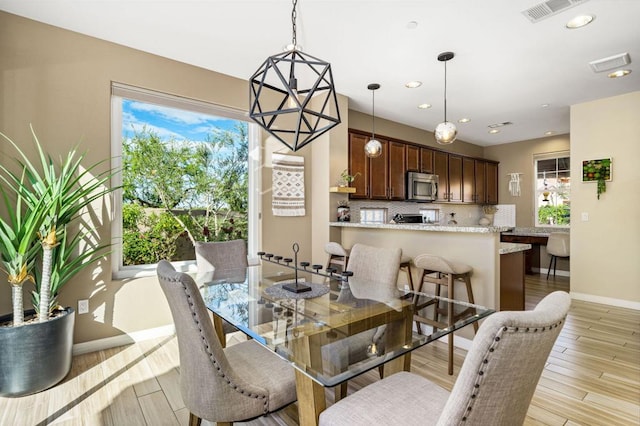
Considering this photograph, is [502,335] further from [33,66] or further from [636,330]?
[636,330]

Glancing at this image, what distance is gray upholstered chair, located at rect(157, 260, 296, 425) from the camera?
3.84 ft

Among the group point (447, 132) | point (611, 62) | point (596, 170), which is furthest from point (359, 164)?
point (596, 170)

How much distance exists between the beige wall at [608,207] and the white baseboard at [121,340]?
17.6ft

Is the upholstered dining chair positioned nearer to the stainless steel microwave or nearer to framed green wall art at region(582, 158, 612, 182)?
the stainless steel microwave

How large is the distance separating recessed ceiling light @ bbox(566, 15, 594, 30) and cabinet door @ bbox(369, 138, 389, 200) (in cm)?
258

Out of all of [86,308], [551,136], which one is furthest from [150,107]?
[551,136]

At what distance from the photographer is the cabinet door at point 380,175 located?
482cm

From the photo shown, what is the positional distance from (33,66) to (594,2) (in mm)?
4330

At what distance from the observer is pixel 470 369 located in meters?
0.74

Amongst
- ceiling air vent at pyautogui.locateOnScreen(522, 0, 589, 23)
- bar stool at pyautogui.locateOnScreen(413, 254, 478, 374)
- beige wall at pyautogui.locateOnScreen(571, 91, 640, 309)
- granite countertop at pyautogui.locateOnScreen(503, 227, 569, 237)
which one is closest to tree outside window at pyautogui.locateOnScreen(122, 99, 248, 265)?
bar stool at pyautogui.locateOnScreen(413, 254, 478, 374)

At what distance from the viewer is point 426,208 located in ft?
20.4

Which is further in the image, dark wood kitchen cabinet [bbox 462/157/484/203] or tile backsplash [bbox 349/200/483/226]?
dark wood kitchen cabinet [bbox 462/157/484/203]

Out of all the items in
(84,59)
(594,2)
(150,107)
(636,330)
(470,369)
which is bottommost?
(636,330)

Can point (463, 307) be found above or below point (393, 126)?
below
